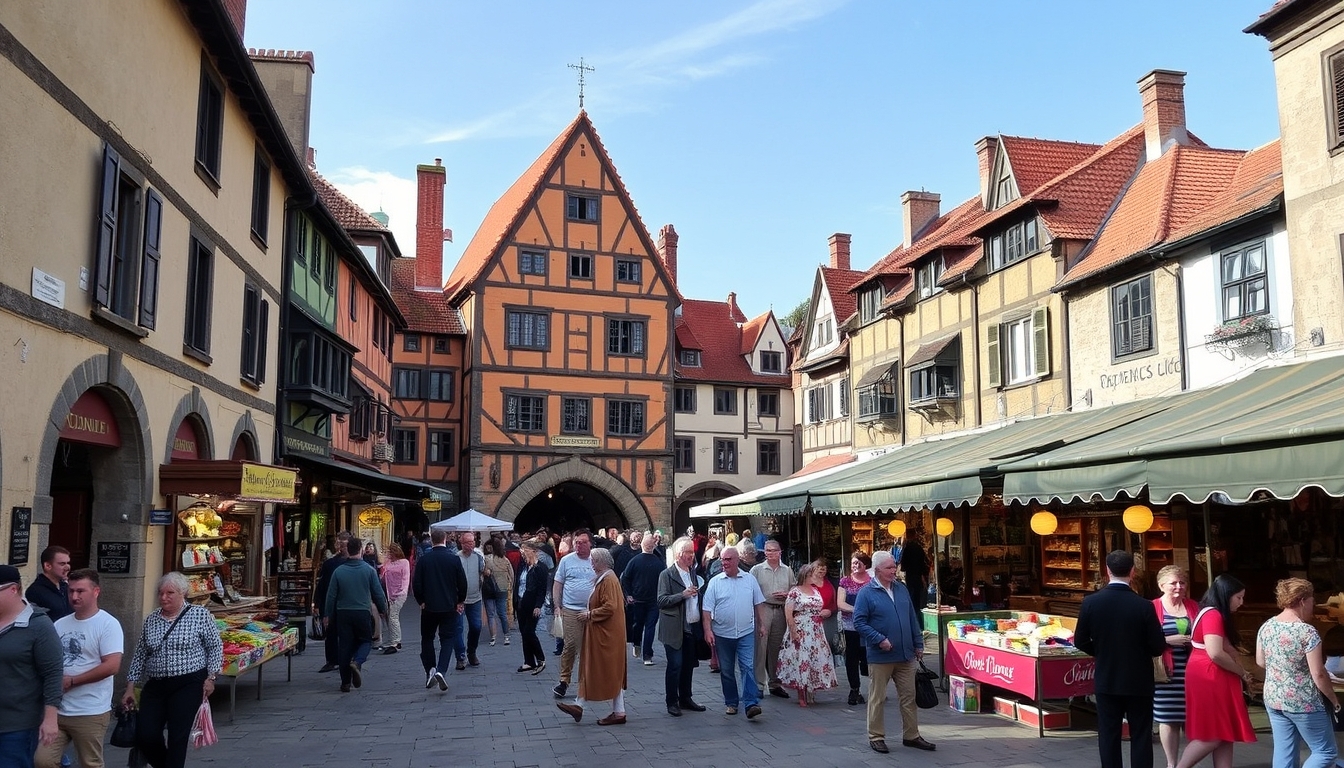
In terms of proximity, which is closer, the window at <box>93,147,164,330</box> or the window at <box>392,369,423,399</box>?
the window at <box>93,147,164,330</box>

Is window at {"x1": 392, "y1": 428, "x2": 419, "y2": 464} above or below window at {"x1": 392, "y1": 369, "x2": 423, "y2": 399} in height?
below

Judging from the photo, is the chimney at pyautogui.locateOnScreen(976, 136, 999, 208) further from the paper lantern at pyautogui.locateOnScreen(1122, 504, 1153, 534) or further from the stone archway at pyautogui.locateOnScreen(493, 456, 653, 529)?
the paper lantern at pyautogui.locateOnScreen(1122, 504, 1153, 534)

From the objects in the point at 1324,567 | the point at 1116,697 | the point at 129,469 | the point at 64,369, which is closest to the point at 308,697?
the point at 129,469

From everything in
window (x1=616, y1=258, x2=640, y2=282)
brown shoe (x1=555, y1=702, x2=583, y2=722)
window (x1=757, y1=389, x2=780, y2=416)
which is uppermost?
window (x1=616, y1=258, x2=640, y2=282)

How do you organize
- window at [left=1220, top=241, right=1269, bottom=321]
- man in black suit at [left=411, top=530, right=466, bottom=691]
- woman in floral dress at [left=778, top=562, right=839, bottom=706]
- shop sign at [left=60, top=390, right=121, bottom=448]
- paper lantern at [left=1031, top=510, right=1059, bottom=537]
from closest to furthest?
1. shop sign at [left=60, top=390, right=121, bottom=448]
2. woman in floral dress at [left=778, top=562, right=839, bottom=706]
3. man in black suit at [left=411, top=530, right=466, bottom=691]
4. paper lantern at [left=1031, top=510, right=1059, bottom=537]
5. window at [left=1220, top=241, right=1269, bottom=321]

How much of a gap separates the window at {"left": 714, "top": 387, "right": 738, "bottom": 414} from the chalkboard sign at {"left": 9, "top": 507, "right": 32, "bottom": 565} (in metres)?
31.0

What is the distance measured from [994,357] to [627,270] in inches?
642

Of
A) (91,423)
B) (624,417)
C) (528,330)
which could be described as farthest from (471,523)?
(91,423)

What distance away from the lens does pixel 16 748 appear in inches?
212

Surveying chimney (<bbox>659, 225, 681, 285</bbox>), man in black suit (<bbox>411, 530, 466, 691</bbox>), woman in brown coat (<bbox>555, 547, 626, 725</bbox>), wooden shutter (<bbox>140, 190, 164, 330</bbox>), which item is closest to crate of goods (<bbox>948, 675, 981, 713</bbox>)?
woman in brown coat (<bbox>555, 547, 626, 725</bbox>)

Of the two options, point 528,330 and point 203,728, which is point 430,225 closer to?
point 528,330

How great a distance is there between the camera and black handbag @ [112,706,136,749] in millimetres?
6715

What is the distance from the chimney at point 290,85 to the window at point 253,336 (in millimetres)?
5379

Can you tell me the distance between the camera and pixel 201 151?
→ 13.3m
